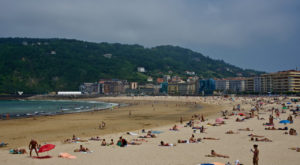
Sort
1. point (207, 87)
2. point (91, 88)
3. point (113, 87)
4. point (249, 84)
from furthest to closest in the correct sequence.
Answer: point (91, 88) < point (113, 87) < point (207, 87) < point (249, 84)

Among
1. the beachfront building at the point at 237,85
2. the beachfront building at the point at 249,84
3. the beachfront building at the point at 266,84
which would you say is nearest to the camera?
the beachfront building at the point at 266,84

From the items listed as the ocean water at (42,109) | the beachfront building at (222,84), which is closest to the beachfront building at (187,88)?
the beachfront building at (222,84)

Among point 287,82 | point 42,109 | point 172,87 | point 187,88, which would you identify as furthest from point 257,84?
point 42,109

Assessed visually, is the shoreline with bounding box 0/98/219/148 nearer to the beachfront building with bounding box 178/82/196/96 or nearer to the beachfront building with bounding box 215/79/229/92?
the beachfront building with bounding box 178/82/196/96

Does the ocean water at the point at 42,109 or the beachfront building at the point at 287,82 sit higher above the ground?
the beachfront building at the point at 287,82

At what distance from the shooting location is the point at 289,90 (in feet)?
289

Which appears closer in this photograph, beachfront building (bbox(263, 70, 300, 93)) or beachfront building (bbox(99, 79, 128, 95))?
beachfront building (bbox(263, 70, 300, 93))

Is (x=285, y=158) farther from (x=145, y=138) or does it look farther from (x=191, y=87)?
(x=191, y=87)

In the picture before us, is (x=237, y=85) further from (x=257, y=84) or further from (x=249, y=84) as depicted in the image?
(x=257, y=84)

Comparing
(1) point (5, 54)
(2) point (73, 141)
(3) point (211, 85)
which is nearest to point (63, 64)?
(1) point (5, 54)

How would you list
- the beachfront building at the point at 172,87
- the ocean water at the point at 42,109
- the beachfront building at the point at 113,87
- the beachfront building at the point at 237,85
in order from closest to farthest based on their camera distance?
1. the ocean water at the point at 42,109
2. the beachfront building at the point at 237,85
3. the beachfront building at the point at 172,87
4. the beachfront building at the point at 113,87

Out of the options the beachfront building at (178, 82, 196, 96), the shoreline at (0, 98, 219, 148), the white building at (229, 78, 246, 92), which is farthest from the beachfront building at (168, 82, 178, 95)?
the shoreline at (0, 98, 219, 148)

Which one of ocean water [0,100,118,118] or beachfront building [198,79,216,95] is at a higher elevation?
beachfront building [198,79,216,95]

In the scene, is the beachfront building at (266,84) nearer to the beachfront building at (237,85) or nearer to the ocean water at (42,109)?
the beachfront building at (237,85)
